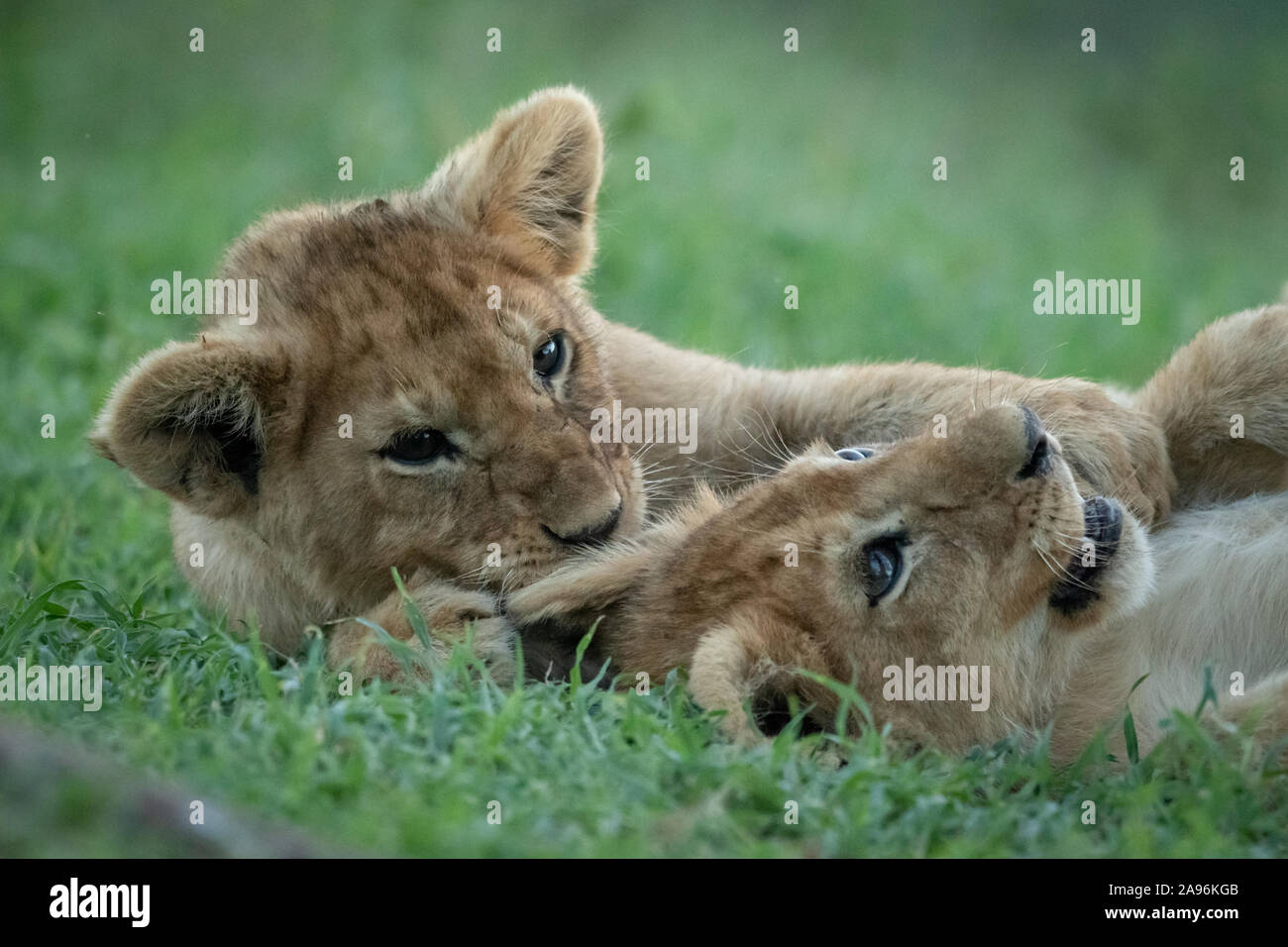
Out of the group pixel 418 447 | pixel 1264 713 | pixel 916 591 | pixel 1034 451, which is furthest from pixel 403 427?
pixel 1264 713

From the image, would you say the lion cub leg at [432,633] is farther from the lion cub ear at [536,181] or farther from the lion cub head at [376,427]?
the lion cub ear at [536,181]

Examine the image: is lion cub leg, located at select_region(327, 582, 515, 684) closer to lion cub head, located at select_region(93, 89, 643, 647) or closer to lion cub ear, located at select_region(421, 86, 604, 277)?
lion cub head, located at select_region(93, 89, 643, 647)

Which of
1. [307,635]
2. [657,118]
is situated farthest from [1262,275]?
[307,635]

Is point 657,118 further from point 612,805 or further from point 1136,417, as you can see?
point 612,805

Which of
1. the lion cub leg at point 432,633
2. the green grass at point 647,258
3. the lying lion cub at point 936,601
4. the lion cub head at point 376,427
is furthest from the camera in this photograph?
the lion cub head at point 376,427

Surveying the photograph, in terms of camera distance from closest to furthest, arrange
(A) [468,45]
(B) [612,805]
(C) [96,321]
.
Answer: (B) [612,805] → (C) [96,321] → (A) [468,45]

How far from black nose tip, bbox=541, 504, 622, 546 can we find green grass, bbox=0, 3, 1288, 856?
0.59 m

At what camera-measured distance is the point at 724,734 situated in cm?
349

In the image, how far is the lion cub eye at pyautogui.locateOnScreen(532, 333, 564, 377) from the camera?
442cm

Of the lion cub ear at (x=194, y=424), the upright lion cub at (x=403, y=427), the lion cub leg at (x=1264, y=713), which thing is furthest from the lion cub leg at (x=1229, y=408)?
the lion cub ear at (x=194, y=424)

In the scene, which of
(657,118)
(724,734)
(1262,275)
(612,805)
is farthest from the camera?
(657,118)

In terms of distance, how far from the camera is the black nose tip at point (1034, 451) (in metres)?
3.78

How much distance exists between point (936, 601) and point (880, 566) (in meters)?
0.16

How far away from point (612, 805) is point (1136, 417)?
94.2 inches
